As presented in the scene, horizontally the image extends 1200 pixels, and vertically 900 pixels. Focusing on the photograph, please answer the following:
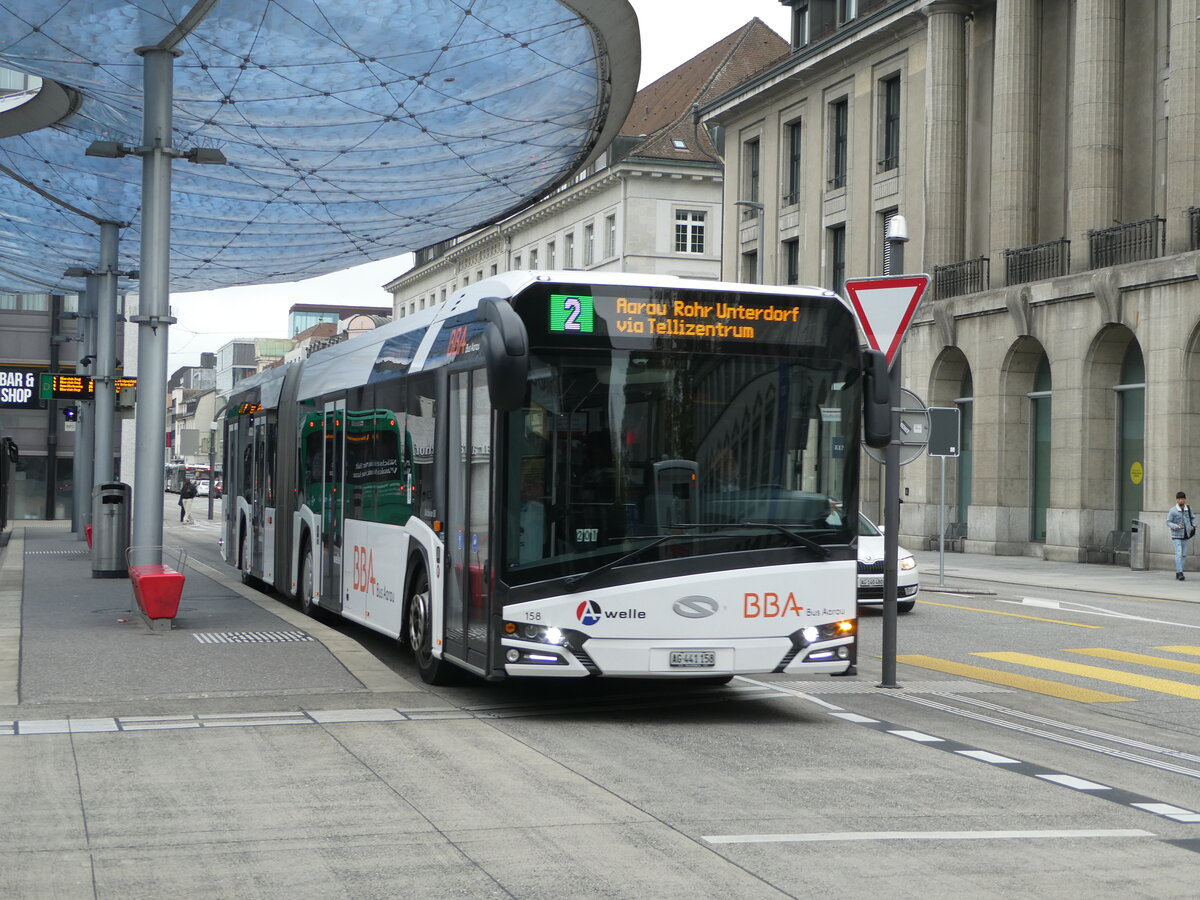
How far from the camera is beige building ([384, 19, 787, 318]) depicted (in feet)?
220

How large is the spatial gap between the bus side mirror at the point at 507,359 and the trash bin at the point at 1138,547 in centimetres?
2686

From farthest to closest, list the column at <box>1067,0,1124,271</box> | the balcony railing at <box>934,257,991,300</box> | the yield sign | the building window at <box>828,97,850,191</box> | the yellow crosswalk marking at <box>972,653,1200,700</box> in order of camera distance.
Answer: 1. the building window at <box>828,97,850,191</box>
2. the balcony railing at <box>934,257,991,300</box>
3. the column at <box>1067,0,1124,271</box>
4. the yellow crosswalk marking at <box>972,653,1200,700</box>
5. the yield sign

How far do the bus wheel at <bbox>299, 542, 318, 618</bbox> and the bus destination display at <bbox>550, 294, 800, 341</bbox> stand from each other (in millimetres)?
7955

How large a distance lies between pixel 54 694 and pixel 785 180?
44.4 m

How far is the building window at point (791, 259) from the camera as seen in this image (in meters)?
52.4

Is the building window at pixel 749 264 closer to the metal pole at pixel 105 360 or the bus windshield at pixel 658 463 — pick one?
the metal pole at pixel 105 360

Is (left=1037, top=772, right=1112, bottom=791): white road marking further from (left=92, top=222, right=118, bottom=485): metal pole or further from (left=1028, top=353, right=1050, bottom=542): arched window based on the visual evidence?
(left=1028, top=353, right=1050, bottom=542): arched window

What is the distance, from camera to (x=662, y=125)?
71500 mm

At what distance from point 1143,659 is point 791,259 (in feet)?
125

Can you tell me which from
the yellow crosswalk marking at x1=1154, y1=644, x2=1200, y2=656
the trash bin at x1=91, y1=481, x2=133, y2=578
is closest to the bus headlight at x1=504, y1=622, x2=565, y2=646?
the yellow crosswalk marking at x1=1154, y1=644, x2=1200, y2=656

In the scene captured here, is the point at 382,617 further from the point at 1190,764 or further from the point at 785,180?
the point at 785,180

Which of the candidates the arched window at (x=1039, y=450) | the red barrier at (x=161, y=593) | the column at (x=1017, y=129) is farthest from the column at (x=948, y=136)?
the red barrier at (x=161, y=593)

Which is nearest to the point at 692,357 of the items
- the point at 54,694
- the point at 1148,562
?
the point at 54,694

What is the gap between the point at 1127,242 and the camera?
3603 centimetres
